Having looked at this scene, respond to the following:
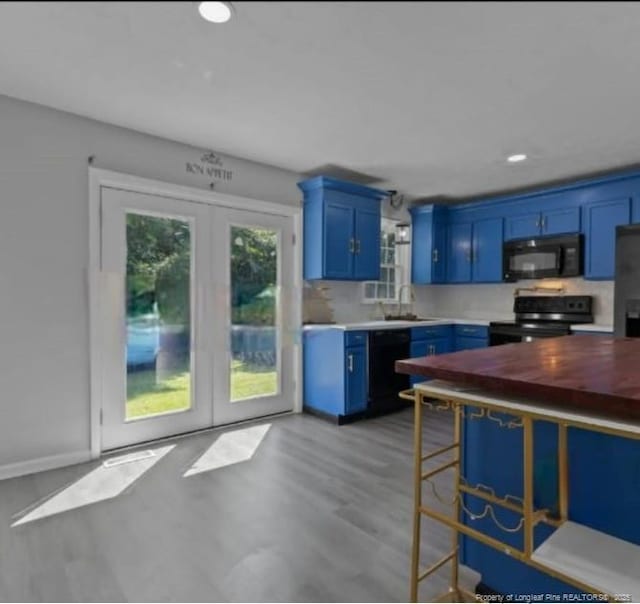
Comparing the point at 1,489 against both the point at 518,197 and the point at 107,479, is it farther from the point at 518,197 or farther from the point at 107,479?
the point at 518,197

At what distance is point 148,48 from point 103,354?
6.62ft

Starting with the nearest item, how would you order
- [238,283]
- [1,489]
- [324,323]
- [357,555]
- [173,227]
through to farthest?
[357,555], [1,489], [173,227], [238,283], [324,323]

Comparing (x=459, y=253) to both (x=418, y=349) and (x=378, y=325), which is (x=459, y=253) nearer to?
(x=418, y=349)

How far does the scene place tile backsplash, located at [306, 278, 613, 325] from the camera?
14.2 feet

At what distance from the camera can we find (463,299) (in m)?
5.48

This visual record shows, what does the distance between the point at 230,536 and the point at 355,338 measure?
2164 millimetres

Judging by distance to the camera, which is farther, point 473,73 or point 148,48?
point 473,73

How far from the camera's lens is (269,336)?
12.9 ft

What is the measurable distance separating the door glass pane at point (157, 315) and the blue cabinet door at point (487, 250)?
133 inches

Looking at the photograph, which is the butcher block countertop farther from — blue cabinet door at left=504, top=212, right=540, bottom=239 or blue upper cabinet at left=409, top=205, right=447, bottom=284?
blue upper cabinet at left=409, top=205, right=447, bottom=284

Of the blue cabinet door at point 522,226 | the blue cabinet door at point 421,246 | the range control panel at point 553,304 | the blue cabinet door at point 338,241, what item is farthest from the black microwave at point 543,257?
the blue cabinet door at point 338,241

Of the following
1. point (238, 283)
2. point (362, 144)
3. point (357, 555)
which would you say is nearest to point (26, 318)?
point (238, 283)

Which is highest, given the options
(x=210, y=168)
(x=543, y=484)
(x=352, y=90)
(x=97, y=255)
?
(x=352, y=90)

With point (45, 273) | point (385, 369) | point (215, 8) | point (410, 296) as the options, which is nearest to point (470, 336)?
point (410, 296)
